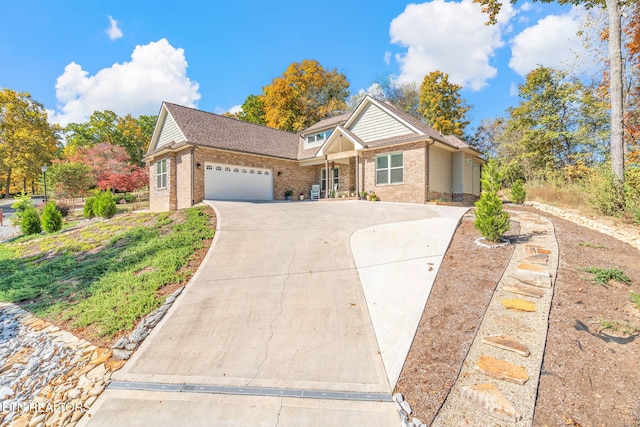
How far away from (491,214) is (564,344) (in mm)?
3703

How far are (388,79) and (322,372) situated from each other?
37638mm

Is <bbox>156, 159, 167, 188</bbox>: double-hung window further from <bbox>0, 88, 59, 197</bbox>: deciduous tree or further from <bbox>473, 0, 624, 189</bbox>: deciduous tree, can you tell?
<bbox>0, 88, 59, 197</bbox>: deciduous tree

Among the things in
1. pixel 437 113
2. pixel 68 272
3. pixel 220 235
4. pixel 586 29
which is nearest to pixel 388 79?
pixel 437 113

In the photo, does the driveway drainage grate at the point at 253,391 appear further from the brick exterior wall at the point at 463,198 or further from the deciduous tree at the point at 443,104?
the deciduous tree at the point at 443,104

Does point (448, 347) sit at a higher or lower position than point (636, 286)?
lower

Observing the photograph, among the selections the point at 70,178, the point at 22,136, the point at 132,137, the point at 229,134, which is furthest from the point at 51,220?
the point at 22,136

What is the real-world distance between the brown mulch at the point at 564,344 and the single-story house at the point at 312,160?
31.1 ft

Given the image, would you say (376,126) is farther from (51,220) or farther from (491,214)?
(51,220)

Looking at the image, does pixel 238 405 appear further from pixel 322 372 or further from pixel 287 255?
pixel 287 255

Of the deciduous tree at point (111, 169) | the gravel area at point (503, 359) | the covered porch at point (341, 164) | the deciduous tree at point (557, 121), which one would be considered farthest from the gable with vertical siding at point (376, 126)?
the deciduous tree at point (111, 169)

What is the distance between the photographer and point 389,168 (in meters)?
15.1

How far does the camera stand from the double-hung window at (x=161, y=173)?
16373mm

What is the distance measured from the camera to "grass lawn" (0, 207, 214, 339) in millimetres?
4805

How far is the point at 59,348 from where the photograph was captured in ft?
13.4
